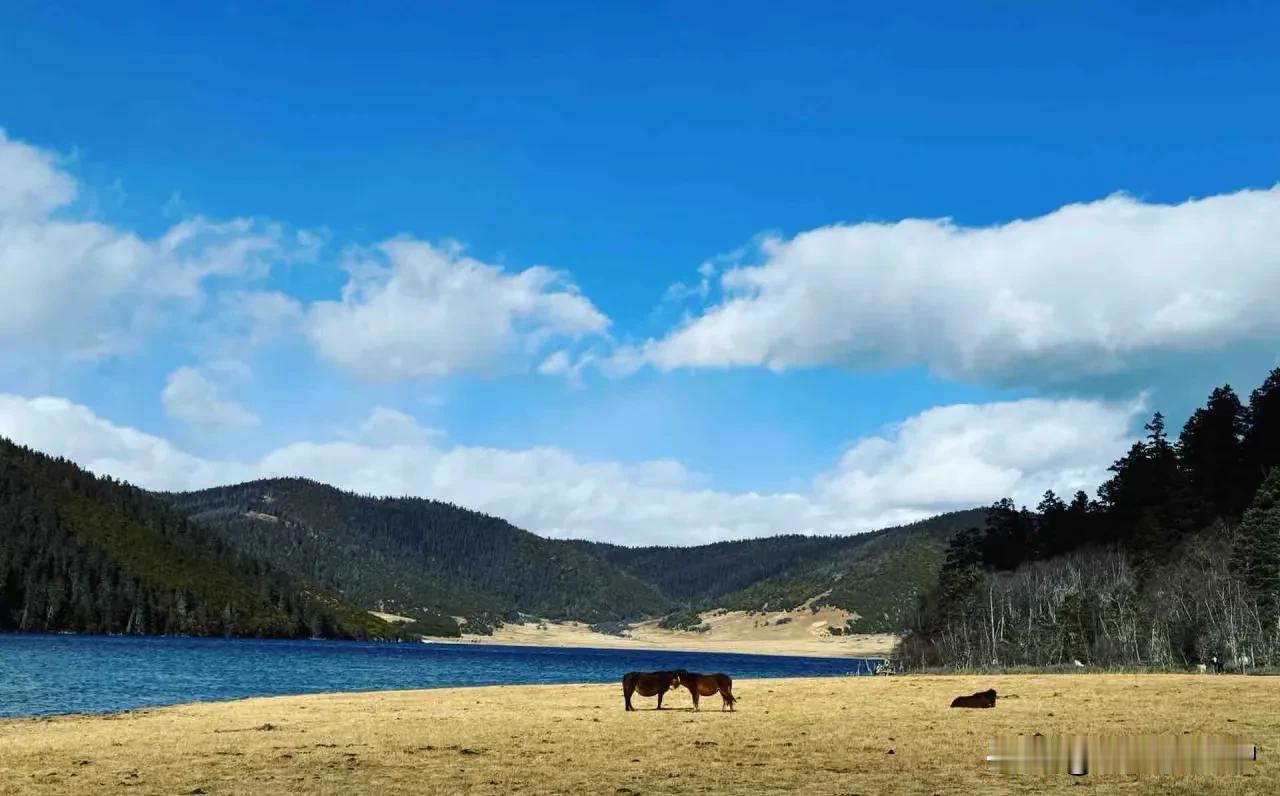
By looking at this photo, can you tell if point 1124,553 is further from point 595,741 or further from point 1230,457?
point 595,741

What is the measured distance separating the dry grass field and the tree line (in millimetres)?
34932

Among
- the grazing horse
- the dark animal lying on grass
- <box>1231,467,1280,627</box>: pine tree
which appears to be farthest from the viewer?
<box>1231,467,1280,627</box>: pine tree

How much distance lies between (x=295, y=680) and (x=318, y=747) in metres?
75.4

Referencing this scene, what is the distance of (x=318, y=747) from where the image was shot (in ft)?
94.5

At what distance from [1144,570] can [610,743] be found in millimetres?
85478

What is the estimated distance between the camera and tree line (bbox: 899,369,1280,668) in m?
80.2

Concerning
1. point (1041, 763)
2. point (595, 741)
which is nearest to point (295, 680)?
point (595, 741)

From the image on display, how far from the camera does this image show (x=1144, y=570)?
100 metres

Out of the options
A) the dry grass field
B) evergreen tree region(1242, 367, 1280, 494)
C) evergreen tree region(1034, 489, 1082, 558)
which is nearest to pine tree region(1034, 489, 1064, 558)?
evergreen tree region(1034, 489, 1082, 558)

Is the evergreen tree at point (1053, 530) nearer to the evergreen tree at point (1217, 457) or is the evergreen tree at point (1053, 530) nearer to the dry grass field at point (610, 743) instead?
the evergreen tree at point (1217, 457)

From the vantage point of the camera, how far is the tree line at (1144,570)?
80250mm

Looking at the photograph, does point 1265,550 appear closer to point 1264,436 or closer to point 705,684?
point 1264,436

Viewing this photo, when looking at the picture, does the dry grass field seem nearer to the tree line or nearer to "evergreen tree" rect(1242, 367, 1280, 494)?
the tree line

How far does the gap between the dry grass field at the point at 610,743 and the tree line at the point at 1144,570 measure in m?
34.9
